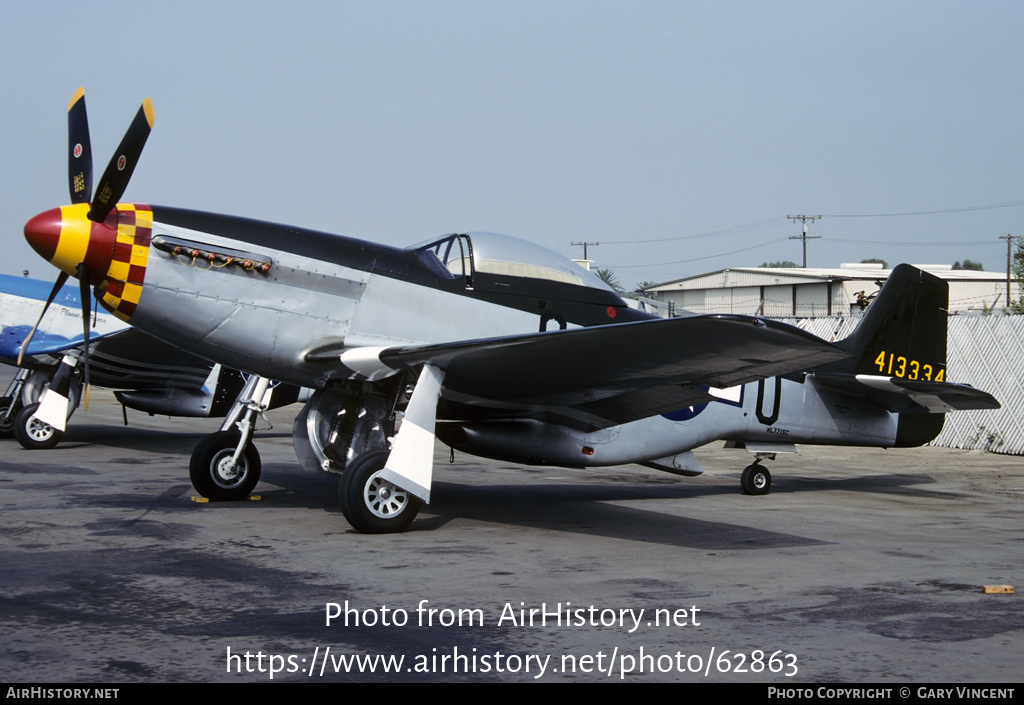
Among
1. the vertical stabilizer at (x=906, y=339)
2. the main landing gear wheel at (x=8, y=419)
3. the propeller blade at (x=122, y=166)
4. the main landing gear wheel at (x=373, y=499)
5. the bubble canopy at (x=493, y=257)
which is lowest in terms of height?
the main landing gear wheel at (x=8, y=419)

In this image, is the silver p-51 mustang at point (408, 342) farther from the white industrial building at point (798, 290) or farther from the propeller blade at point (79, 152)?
the white industrial building at point (798, 290)

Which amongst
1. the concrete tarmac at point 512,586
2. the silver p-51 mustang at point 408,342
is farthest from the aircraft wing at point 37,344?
→ the silver p-51 mustang at point 408,342

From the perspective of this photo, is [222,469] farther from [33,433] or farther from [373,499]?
[33,433]

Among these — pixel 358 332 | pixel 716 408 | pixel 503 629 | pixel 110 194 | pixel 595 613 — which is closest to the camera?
pixel 503 629

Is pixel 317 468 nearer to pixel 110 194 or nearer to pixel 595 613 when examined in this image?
pixel 110 194

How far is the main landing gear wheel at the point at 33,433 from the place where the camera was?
13.3 metres

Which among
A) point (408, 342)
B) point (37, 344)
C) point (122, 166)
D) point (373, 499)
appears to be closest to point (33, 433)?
point (37, 344)

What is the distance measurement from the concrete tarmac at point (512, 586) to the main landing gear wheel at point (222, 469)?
25 centimetres

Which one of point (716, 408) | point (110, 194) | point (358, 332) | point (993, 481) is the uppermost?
point (110, 194)

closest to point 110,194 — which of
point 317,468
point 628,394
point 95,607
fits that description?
point 317,468

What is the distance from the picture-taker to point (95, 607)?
459 cm

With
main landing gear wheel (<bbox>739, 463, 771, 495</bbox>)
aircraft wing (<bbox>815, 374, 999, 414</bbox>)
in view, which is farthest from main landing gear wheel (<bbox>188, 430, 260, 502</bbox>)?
aircraft wing (<bbox>815, 374, 999, 414</bbox>)

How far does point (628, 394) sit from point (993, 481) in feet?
22.2

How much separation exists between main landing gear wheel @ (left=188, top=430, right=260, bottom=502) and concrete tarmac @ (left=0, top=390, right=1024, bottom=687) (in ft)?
0.81
